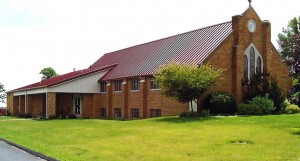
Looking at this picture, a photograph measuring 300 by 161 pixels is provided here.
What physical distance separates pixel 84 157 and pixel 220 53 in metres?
21.0

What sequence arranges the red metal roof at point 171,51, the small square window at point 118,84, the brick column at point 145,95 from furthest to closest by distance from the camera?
the small square window at point 118,84, the brick column at point 145,95, the red metal roof at point 171,51

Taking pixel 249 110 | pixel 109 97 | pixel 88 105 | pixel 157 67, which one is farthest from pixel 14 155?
pixel 88 105

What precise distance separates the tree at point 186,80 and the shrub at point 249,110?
11.4 feet

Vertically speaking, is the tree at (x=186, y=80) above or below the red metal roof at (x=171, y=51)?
below

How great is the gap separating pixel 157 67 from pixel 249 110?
9.18 m

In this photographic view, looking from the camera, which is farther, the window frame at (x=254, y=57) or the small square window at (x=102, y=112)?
the small square window at (x=102, y=112)

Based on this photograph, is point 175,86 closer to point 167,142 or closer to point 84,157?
point 167,142

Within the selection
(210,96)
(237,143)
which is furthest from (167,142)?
(210,96)

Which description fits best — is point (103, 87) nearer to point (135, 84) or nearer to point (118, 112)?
point (118, 112)

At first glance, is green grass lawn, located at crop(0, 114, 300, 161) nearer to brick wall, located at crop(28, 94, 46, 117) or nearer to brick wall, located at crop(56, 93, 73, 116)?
brick wall, located at crop(56, 93, 73, 116)

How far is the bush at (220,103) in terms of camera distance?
1186 inches

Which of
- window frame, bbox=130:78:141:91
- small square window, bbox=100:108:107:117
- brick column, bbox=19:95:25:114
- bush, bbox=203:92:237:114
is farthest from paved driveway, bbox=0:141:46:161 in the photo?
brick column, bbox=19:95:25:114

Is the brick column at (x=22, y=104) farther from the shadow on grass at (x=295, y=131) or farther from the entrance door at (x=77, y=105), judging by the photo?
the shadow on grass at (x=295, y=131)

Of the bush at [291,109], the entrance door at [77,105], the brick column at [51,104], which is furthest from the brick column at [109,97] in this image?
the bush at [291,109]
